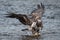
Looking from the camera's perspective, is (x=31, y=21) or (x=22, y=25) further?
(x=22, y=25)

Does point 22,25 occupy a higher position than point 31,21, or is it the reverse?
point 31,21

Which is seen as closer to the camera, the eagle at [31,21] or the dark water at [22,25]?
the eagle at [31,21]

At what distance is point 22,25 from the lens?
11094mm

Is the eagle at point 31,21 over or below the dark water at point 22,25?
over

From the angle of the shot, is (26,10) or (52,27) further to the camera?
(26,10)

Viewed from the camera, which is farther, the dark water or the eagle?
the dark water

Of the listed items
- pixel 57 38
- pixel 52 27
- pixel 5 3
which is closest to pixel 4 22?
pixel 52 27

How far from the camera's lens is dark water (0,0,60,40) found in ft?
32.2

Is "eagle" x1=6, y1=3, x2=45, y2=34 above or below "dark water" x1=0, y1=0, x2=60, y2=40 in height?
above

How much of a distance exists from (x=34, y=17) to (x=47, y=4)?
521cm

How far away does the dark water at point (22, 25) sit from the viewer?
387 inches

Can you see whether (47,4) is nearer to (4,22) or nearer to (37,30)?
(4,22)

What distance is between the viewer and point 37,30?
952cm

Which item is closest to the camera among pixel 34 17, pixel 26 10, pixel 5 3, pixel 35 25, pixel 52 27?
pixel 35 25
